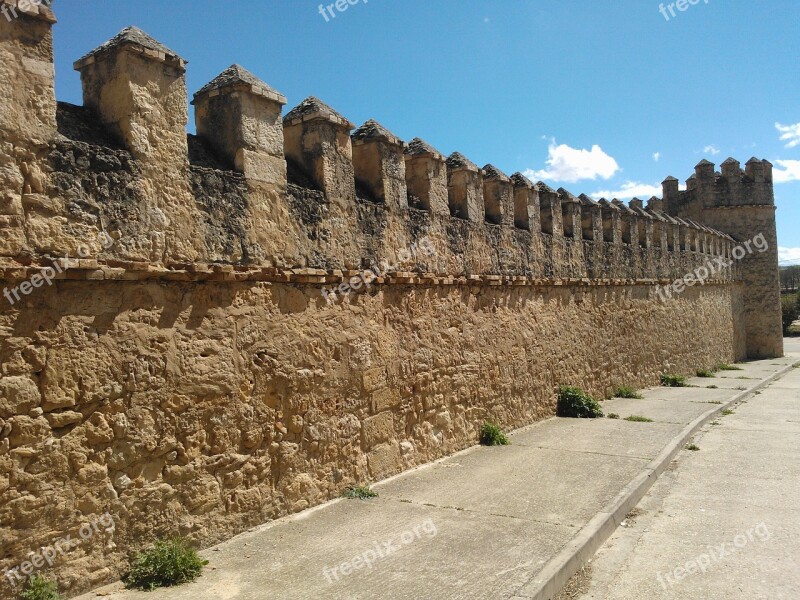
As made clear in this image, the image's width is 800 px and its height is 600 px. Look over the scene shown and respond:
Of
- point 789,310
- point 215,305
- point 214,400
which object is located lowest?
point 789,310

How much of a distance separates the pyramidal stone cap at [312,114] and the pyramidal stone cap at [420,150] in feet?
4.21

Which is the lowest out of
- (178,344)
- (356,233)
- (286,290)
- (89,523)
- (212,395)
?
(89,523)

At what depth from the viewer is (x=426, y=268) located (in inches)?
278

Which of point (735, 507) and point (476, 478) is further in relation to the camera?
point (476, 478)

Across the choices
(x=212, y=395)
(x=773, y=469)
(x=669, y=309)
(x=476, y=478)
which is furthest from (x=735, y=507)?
(x=669, y=309)

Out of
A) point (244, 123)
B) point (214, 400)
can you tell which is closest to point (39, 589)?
point (214, 400)

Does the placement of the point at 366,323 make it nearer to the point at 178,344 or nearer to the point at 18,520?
the point at 178,344

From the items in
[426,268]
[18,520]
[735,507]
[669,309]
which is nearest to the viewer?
[18,520]

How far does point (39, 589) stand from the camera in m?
3.53

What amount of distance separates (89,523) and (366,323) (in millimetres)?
2999

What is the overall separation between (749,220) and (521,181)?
15.8 m
